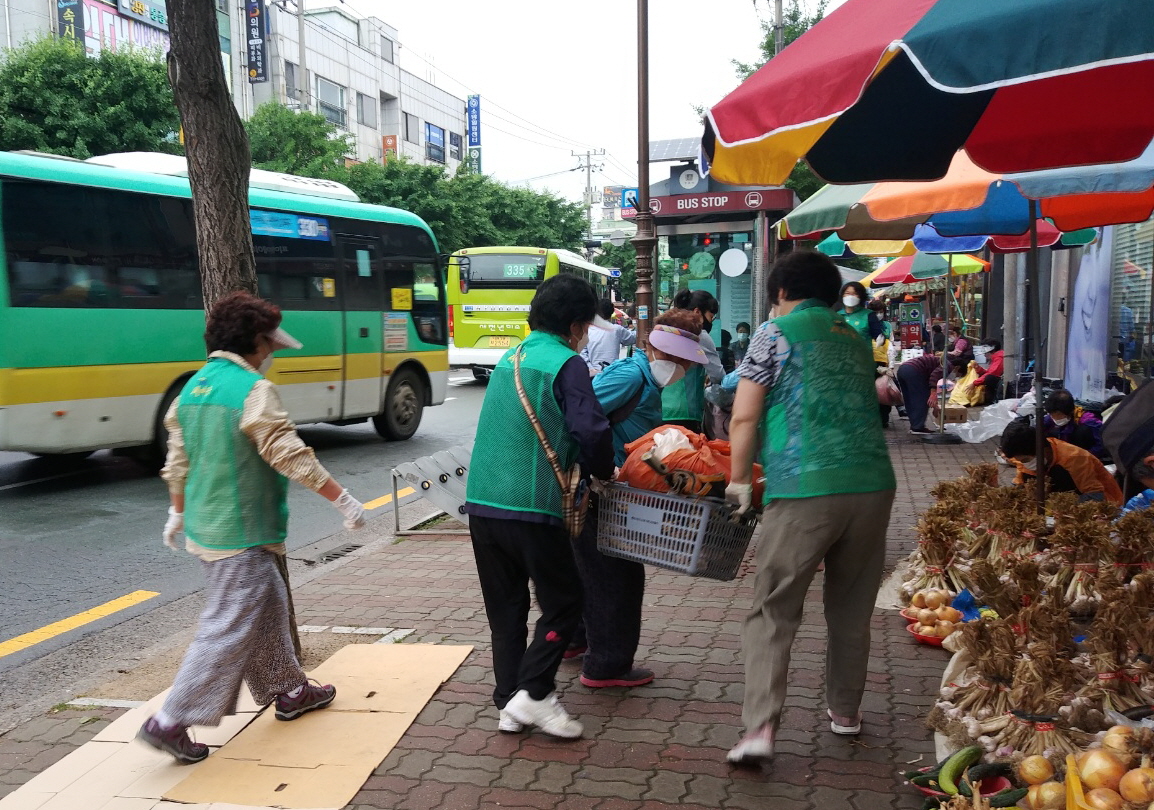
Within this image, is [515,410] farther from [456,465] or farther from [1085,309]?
[1085,309]

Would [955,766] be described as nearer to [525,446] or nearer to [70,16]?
[525,446]

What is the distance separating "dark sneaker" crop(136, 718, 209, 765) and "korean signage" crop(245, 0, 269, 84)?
36110mm

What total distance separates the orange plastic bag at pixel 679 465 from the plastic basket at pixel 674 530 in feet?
0.25

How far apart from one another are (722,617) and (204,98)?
363cm

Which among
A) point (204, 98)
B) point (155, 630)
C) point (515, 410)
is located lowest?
→ point (155, 630)

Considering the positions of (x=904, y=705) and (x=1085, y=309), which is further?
(x=1085, y=309)

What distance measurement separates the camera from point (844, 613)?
3.47 m

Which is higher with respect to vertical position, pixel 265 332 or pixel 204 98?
pixel 204 98

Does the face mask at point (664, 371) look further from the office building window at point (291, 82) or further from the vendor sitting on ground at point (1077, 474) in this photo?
the office building window at point (291, 82)

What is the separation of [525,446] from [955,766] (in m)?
1.76

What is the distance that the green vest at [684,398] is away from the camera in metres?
5.39

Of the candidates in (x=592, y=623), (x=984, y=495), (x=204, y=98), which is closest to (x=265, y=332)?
(x=204, y=98)

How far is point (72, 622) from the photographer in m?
5.64

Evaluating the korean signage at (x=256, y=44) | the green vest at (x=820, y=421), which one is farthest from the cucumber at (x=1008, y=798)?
the korean signage at (x=256, y=44)
